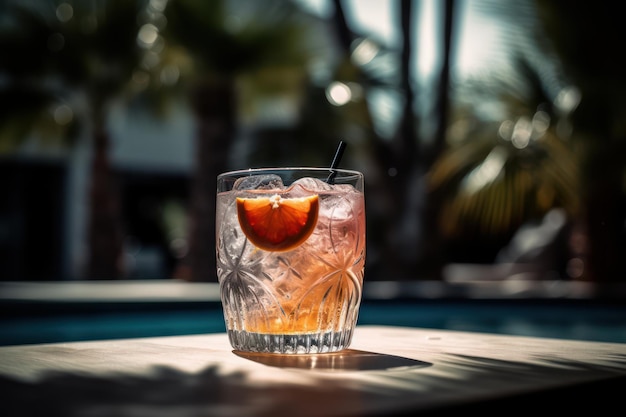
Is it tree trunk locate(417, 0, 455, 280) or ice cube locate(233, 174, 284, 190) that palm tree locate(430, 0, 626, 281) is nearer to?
tree trunk locate(417, 0, 455, 280)

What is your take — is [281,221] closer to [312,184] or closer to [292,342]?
[312,184]

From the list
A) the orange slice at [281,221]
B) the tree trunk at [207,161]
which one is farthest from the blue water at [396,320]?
the orange slice at [281,221]

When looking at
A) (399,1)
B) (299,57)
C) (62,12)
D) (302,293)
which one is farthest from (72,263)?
(302,293)

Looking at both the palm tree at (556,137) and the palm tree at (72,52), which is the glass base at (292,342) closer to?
the palm tree at (556,137)

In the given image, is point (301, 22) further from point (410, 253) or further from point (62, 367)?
point (62, 367)

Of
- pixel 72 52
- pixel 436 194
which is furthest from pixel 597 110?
pixel 72 52

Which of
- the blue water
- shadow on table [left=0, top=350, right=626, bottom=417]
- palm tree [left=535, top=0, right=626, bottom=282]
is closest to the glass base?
shadow on table [left=0, top=350, right=626, bottom=417]
